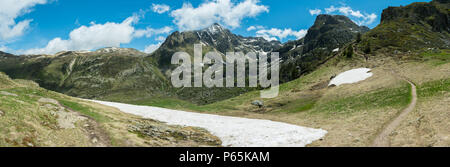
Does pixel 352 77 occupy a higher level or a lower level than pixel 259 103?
higher

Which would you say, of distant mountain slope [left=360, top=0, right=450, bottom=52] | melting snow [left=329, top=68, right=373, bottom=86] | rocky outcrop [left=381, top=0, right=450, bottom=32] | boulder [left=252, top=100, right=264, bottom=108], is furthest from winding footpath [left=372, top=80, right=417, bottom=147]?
rocky outcrop [left=381, top=0, right=450, bottom=32]

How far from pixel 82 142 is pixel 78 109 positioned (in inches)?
690

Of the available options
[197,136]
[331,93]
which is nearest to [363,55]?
[331,93]

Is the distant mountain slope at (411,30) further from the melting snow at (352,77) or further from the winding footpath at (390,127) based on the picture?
the winding footpath at (390,127)

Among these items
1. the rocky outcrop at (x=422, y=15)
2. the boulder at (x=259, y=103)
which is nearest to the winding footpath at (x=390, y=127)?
the boulder at (x=259, y=103)

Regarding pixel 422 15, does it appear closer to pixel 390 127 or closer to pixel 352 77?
pixel 352 77

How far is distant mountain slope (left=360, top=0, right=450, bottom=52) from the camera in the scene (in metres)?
89.4

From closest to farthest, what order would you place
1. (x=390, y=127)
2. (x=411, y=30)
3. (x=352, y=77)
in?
(x=390, y=127) < (x=352, y=77) < (x=411, y=30)

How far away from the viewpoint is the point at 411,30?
108688mm

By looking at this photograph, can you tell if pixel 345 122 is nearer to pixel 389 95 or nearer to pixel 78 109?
pixel 389 95

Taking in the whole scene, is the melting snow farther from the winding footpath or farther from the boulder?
the winding footpath

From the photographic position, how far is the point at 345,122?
32.3 metres

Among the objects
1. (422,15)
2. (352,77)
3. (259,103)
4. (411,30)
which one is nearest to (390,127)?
(259,103)
